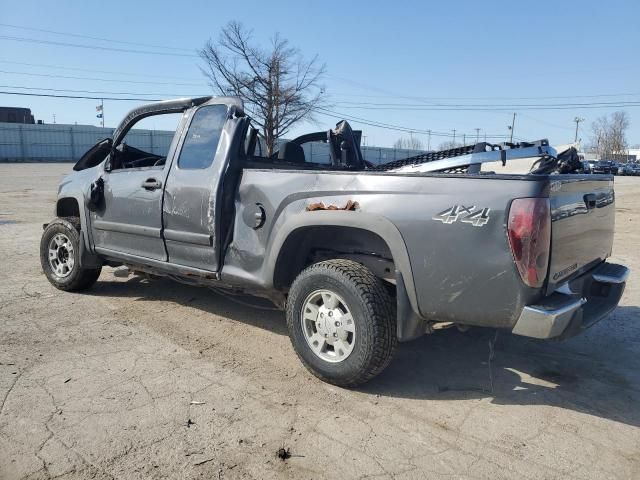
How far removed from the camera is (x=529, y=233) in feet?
9.25

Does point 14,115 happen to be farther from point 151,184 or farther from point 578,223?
point 578,223

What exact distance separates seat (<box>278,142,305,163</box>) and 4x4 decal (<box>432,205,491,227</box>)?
7.84 feet

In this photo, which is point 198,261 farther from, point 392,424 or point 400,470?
point 400,470

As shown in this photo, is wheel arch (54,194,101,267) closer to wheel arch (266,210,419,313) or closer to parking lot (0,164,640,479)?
parking lot (0,164,640,479)

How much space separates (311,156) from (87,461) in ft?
13.3

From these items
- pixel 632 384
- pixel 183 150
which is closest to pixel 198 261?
pixel 183 150

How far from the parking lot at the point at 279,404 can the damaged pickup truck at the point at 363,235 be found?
0.44m

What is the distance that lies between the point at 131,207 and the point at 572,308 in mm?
3781

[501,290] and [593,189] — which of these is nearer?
[501,290]

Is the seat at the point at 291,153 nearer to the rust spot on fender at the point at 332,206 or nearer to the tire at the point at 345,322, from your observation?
the rust spot on fender at the point at 332,206

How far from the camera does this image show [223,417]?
3148mm

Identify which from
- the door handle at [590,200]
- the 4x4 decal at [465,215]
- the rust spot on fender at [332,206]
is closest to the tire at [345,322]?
the rust spot on fender at [332,206]

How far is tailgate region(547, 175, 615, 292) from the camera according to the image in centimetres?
303

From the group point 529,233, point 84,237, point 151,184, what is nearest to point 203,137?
point 151,184
